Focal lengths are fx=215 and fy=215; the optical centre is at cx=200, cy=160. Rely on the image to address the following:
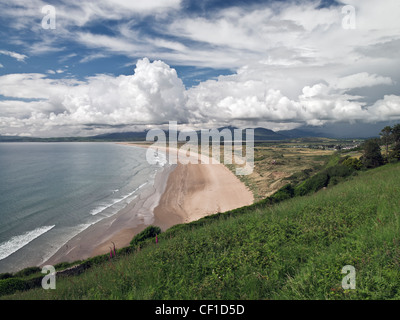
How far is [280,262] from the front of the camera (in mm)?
6281

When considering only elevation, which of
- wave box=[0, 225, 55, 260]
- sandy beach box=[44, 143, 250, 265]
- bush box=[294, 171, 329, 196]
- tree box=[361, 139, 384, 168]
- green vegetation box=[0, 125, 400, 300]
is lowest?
wave box=[0, 225, 55, 260]

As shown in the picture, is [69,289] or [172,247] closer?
[69,289]

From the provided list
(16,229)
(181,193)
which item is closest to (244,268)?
(16,229)

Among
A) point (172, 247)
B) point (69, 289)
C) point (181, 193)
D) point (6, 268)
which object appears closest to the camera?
point (69, 289)

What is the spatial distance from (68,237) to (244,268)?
76.5 feet

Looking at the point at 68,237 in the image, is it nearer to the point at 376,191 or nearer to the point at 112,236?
the point at 112,236

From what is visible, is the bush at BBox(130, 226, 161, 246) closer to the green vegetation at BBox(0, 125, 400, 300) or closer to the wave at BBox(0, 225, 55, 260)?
the green vegetation at BBox(0, 125, 400, 300)

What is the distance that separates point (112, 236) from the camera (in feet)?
76.0

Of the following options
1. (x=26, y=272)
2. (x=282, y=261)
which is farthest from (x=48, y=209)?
(x=282, y=261)

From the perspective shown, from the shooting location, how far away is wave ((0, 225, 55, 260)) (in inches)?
792

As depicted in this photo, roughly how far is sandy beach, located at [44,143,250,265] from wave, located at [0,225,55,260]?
168 inches

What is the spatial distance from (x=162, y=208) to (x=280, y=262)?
27118 mm

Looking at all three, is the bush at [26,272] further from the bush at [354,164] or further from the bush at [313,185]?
the bush at [354,164]

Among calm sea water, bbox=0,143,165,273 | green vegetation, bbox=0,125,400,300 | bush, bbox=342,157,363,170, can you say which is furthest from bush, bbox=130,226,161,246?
bush, bbox=342,157,363,170
